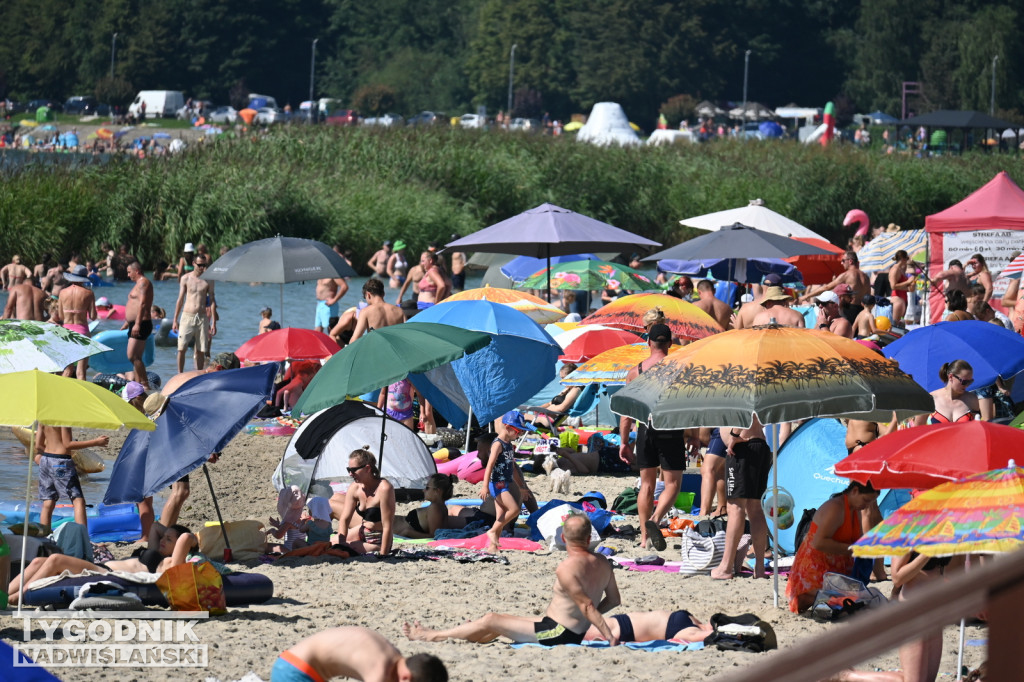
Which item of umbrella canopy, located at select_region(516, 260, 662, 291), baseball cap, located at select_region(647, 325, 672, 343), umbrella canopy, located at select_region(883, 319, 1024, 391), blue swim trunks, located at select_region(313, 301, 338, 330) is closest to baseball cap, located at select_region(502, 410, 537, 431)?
baseball cap, located at select_region(647, 325, 672, 343)

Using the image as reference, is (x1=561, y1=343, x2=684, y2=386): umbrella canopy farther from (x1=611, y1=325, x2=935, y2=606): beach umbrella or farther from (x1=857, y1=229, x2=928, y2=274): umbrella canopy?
(x1=857, y1=229, x2=928, y2=274): umbrella canopy

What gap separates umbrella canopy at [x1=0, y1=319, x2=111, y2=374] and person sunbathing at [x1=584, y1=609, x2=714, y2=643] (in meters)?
4.28

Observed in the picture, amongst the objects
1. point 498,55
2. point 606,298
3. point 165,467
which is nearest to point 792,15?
point 498,55

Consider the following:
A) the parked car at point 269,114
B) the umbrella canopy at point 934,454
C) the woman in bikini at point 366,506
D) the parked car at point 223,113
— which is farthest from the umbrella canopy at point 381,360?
the parked car at point 223,113

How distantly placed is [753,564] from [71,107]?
72365mm

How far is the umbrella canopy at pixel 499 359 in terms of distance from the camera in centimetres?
1080

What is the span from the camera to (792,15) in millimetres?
86250

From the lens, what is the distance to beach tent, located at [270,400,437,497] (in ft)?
33.2

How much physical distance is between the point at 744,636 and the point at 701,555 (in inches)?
66.9

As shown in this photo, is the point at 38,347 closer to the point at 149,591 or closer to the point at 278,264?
the point at 149,591

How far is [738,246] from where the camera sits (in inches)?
545

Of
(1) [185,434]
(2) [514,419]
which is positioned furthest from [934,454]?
(2) [514,419]

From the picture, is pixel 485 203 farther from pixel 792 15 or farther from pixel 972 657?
pixel 792 15

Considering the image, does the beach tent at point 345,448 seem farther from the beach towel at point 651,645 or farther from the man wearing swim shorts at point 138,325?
the man wearing swim shorts at point 138,325
